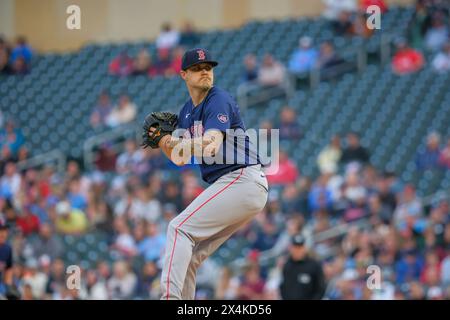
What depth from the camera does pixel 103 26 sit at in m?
20.3

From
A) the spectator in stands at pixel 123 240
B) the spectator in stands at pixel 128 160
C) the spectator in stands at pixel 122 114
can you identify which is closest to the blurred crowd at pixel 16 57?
the spectator in stands at pixel 122 114

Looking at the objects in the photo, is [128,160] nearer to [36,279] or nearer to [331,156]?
[331,156]

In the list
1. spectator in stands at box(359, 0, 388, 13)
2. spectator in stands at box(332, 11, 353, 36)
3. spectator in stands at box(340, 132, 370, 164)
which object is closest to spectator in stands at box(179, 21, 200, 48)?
spectator in stands at box(332, 11, 353, 36)

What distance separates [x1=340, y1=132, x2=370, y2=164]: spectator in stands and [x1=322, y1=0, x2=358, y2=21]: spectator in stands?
4.15 m

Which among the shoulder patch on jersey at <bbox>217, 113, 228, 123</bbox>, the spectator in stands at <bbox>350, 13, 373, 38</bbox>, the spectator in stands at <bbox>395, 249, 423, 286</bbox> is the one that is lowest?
the spectator in stands at <bbox>395, 249, 423, 286</bbox>

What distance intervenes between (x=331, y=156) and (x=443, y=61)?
2.81 metres

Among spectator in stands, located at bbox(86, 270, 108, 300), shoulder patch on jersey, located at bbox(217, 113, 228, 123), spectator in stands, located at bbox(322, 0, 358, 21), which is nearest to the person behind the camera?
shoulder patch on jersey, located at bbox(217, 113, 228, 123)

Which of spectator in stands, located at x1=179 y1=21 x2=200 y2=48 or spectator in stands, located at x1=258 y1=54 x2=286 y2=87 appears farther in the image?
spectator in stands, located at x1=179 y1=21 x2=200 y2=48

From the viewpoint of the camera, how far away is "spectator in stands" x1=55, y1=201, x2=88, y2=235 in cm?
1356

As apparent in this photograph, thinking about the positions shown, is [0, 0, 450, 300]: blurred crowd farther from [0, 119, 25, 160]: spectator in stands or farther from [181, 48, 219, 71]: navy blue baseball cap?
[181, 48, 219, 71]: navy blue baseball cap

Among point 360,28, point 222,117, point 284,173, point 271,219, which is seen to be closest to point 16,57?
point 360,28

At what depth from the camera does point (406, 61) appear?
15.4 m
